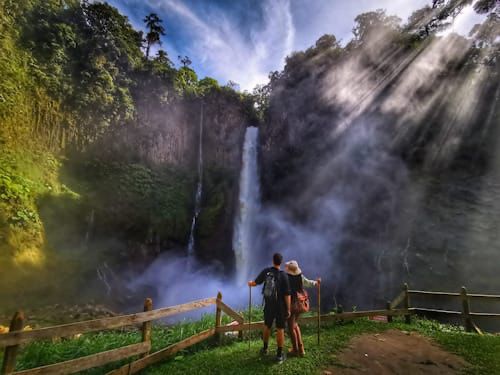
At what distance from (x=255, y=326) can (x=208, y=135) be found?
24067mm

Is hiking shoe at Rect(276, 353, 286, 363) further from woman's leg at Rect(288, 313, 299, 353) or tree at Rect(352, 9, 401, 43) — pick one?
tree at Rect(352, 9, 401, 43)

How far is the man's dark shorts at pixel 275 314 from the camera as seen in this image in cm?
518

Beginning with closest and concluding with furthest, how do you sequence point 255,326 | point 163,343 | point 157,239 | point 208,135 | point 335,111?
1. point 163,343
2. point 255,326
3. point 157,239
4. point 335,111
5. point 208,135

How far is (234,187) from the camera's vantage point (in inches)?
1003

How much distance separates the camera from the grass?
479 cm

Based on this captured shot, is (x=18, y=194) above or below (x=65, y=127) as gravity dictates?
below

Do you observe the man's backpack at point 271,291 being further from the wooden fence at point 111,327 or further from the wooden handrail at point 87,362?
the wooden handrail at point 87,362

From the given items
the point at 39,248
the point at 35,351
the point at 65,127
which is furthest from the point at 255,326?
the point at 65,127

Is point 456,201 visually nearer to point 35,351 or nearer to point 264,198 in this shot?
point 264,198

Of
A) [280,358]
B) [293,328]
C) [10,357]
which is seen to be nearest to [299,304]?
[293,328]

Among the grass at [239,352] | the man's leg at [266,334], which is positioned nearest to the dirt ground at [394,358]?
the grass at [239,352]

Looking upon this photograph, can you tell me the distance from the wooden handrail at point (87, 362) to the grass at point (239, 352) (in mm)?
461

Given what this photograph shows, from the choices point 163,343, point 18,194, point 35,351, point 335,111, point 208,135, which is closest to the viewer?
point 35,351

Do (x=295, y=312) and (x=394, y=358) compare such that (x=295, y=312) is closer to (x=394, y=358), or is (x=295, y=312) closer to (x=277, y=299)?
(x=277, y=299)
